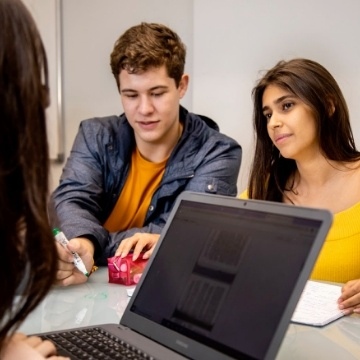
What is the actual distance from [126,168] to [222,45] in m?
0.83

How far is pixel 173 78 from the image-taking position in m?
1.77

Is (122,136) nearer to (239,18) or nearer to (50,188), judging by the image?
(239,18)

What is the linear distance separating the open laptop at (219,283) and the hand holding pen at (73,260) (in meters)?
0.37

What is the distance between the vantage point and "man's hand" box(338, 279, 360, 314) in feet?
3.38

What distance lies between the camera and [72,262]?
1.24 metres

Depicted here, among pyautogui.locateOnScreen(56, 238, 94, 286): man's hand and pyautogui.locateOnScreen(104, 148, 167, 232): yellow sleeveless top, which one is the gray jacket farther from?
pyautogui.locateOnScreen(56, 238, 94, 286): man's hand

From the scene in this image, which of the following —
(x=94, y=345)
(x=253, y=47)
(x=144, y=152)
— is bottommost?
(x=144, y=152)

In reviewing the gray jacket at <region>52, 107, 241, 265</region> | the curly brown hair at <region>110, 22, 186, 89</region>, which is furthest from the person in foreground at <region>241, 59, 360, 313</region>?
the curly brown hair at <region>110, 22, 186, 89</region>

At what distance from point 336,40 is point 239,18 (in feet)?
1.36

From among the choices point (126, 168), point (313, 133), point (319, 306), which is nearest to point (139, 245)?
point (319, 306)

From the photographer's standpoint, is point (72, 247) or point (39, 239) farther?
point (72, 247)

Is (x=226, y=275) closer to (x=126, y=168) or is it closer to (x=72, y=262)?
(x=72, y=262)

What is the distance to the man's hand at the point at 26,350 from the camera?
0.64 meters

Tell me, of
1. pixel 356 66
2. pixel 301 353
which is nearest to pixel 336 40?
pixel 356 66
